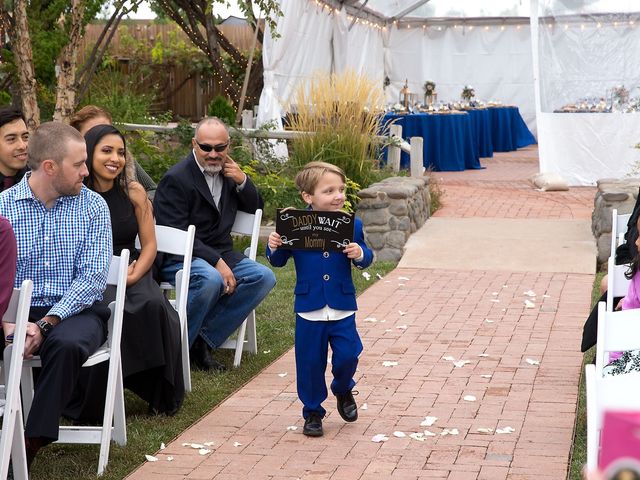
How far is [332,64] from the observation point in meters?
21.5

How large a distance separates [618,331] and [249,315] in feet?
10.6

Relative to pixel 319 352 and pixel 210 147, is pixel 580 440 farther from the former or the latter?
pixel 210 147

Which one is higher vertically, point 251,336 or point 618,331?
point 618,331

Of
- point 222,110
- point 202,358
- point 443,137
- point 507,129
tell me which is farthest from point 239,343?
point 507,129

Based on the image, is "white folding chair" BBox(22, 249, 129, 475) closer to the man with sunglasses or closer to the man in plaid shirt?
the man in plaid shirt

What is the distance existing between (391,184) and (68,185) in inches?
264

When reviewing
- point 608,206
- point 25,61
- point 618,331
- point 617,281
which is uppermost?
point 25,61

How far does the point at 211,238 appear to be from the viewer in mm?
6395

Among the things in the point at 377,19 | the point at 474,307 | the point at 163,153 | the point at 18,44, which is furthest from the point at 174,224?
the point at 377,19

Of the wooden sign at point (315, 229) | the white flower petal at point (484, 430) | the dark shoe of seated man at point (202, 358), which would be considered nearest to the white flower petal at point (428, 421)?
the white flower petal at point (484, 430)

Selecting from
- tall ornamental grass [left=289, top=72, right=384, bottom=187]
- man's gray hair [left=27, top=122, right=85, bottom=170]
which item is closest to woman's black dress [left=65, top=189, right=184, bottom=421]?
man's gray hair [left=27, top=122, right=85, bottom=170]

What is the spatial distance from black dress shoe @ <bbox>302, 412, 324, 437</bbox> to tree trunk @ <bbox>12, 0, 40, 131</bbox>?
5.04 meters

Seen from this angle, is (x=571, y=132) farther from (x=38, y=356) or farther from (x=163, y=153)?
(x=38, y=356)

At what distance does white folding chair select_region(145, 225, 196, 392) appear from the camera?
223 inches
